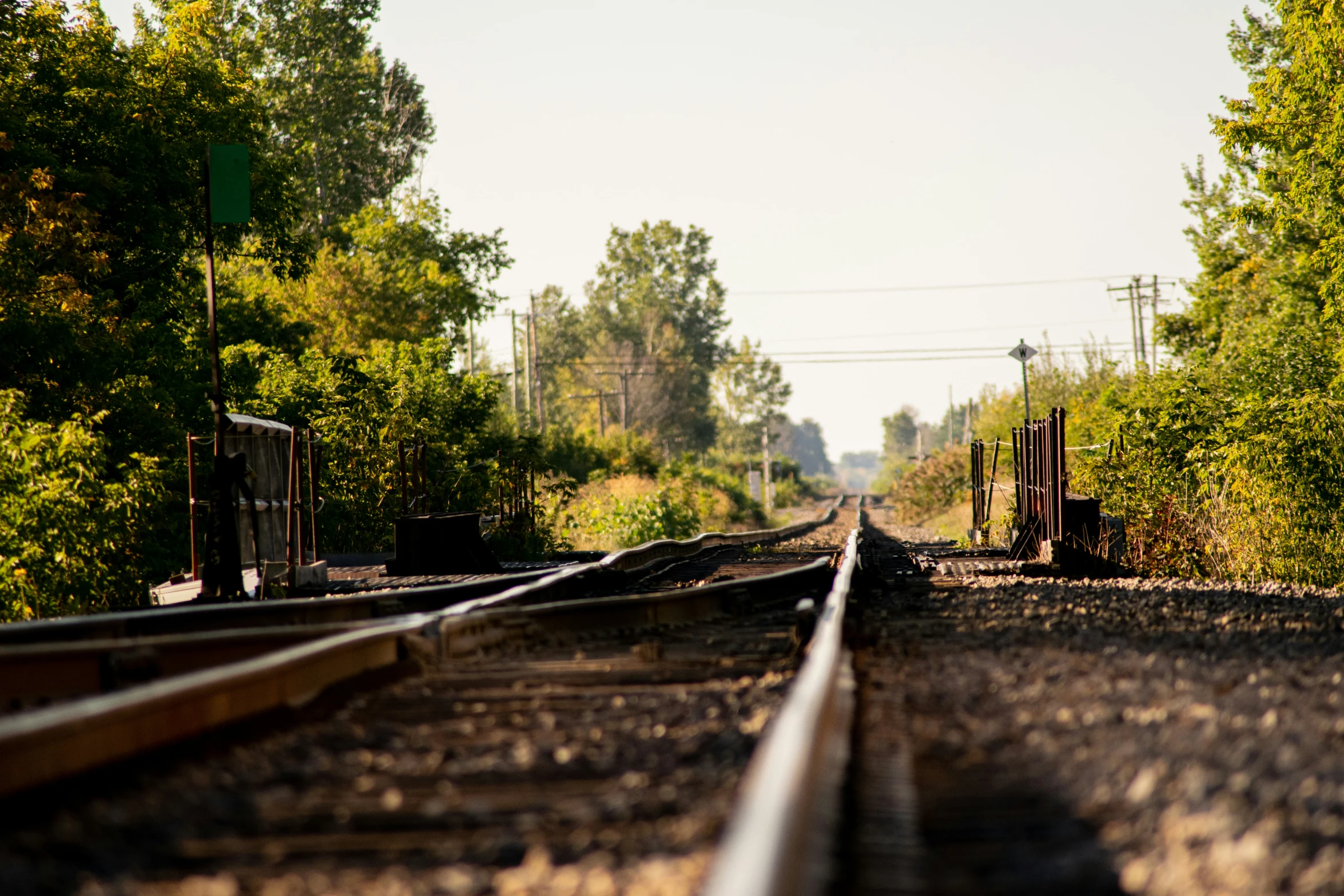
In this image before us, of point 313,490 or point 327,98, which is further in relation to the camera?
point 327,98

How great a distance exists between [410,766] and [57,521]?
9.19 metres

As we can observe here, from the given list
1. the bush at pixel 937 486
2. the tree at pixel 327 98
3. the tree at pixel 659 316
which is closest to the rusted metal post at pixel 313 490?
the tree at pixel 327 98

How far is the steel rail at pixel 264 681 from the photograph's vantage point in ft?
11.9

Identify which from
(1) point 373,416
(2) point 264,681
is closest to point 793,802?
(2) point 264,681

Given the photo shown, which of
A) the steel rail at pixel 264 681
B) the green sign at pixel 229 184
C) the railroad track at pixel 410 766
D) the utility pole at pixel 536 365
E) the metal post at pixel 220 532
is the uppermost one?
the utility pole at pixel 536 365

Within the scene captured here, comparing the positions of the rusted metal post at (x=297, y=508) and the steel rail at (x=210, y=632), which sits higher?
the rusted metal post at (x=297, y=508)

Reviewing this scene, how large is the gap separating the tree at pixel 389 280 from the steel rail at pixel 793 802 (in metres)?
35.4

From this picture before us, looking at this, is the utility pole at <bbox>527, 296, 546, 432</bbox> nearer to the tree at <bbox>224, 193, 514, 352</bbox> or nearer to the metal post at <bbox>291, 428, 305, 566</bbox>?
the tree at <bbox>224, 193, 514, 352</bbox>

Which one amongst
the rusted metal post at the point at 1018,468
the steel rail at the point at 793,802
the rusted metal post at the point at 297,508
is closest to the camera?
the steel rail at the point at 793,802

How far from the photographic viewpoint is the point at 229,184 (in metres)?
11.8

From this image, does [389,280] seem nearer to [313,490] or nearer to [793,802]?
[313,490]

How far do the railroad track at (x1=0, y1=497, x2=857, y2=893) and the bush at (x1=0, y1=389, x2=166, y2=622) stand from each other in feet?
19.9

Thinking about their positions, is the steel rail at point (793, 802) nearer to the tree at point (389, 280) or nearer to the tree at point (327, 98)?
the tree at point (389, 280)

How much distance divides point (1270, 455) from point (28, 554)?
1312cm
